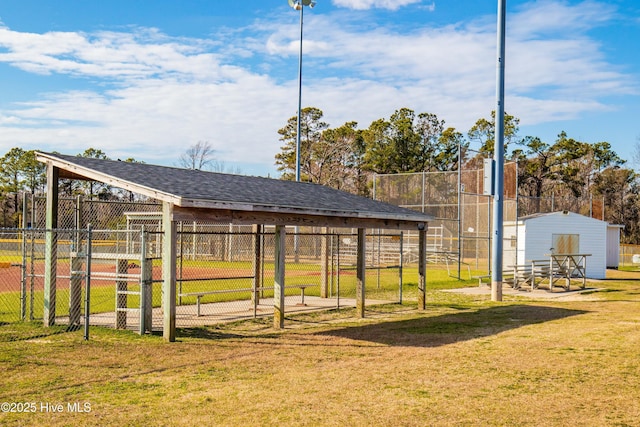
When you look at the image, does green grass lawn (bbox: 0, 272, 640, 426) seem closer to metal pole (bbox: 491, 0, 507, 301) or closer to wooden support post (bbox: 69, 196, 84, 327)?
wooden support post (bbox: 69, 196, 84, 327)

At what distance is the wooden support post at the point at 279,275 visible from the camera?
504 inches

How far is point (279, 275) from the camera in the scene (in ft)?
41.9

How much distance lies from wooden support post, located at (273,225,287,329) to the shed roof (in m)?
0.34

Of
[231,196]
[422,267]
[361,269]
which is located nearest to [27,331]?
[231,196]

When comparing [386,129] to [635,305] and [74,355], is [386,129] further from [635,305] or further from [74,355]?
[74,355]

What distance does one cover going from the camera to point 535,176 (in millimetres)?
59094

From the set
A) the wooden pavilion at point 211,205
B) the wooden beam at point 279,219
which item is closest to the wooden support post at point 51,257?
the wooden pavilion at point 211,205

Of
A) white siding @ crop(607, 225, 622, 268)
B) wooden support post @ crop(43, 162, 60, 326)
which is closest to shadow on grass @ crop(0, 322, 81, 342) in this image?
wooden support post @ crop(43, 162, 60, 326)

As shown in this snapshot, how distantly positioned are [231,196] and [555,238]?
69.7 feet

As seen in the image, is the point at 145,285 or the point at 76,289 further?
the point at 76,289

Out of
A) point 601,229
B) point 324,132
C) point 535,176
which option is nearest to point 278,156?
point 324,132

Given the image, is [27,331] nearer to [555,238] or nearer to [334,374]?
[334,374]

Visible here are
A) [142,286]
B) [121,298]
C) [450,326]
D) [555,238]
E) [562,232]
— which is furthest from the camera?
[562,232]

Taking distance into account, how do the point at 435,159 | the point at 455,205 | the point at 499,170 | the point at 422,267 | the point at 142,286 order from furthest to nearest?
the point at 435,159 → the point at 455,205 → the point at 499,170 → the point at 422,267 → the point at 142,286
